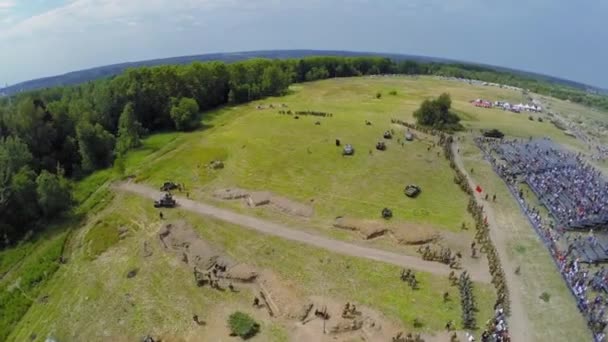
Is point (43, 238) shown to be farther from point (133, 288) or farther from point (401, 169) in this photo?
point (401, 169)

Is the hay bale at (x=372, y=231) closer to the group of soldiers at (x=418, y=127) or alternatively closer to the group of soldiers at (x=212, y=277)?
the group of soldiers at (x=212, y=277)

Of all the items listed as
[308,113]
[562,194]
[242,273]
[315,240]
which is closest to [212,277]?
[242,273]

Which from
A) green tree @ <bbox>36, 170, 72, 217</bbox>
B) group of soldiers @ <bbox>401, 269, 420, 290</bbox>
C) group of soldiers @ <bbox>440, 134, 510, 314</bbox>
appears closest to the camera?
group of soldiers @ <bbox>440, 134, 510, 314</bbox>

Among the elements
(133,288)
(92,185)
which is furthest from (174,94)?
(133,288)

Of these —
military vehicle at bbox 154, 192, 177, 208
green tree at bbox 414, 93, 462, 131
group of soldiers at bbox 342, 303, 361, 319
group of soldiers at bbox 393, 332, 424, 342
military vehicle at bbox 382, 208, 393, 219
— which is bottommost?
group of soldiers at bbox 393, 332, 424, 342

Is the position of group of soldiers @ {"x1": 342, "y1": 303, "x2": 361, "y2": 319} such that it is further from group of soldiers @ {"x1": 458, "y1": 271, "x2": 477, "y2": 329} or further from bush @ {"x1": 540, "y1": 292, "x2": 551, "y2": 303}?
bush @ {"x1": 540, "y1": 292, "x2": 551, "y2": 303}

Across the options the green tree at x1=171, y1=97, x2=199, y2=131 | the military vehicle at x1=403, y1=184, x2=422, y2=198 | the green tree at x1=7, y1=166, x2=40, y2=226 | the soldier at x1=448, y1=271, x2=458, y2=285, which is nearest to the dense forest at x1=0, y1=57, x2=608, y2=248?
the green tree at x1=7, y1=166, x2=40, y2=226

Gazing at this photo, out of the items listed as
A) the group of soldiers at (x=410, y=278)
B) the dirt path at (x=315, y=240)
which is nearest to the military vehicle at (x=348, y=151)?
the dirt path at (x=315, y=240)
